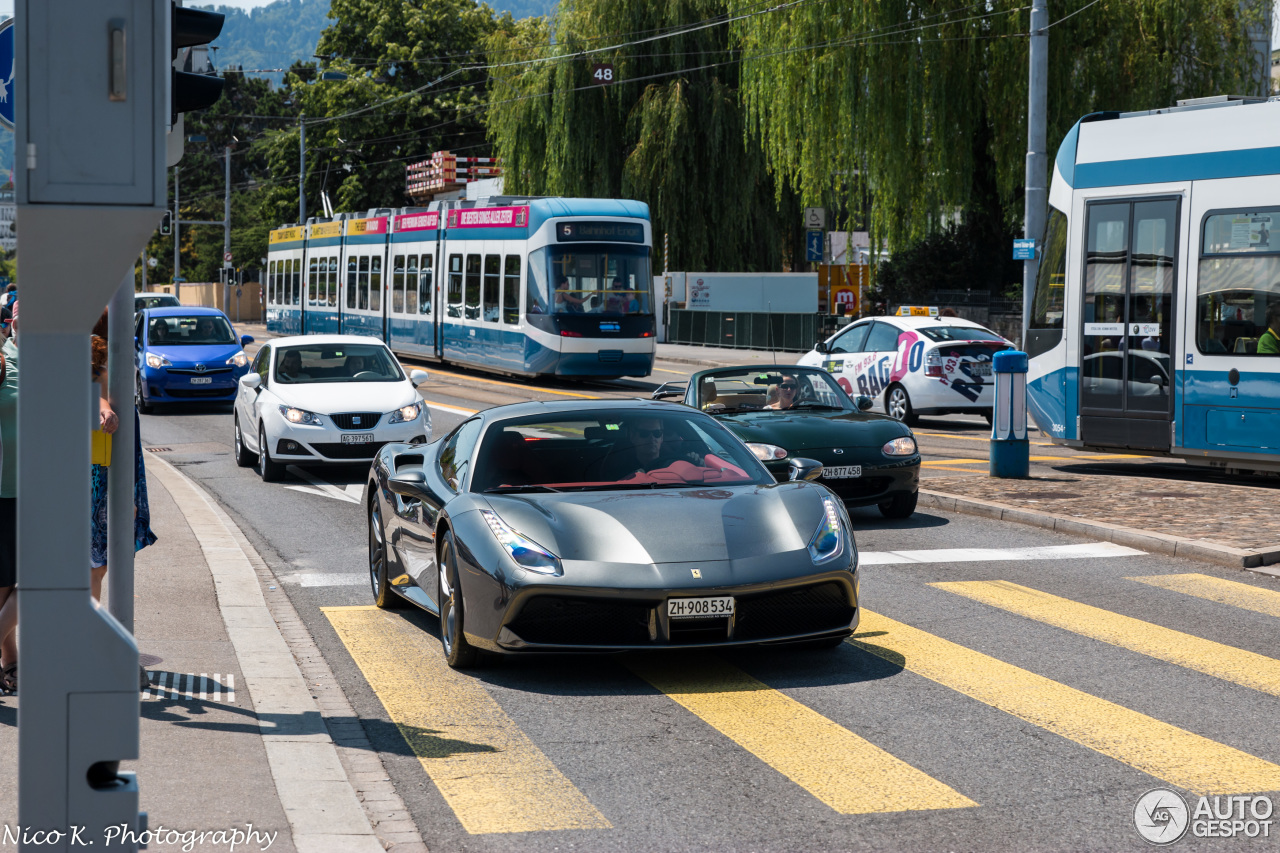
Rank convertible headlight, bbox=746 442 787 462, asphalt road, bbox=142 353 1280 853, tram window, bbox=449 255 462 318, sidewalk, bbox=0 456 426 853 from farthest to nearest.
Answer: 1. tram window, bbox=449 255 462 318
2. convertible headlight, bbox=746 442 787 462
3. asphalt road, bbox=142 353 1280 853
4. sidewalk, bbox=0 456 426 853

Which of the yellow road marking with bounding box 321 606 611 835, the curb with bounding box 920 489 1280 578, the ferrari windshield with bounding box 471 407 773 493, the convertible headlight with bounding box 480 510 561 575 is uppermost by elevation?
the ferrari windshield with bounding box 471 407 773 493

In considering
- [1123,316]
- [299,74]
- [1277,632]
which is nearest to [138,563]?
[1277,632]

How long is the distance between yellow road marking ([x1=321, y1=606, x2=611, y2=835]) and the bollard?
26.9 ft

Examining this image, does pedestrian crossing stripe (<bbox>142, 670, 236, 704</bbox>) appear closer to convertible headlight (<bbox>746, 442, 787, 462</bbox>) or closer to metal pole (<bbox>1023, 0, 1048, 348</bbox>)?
convertible headlight (<bbox>746, 442, 787, 462</bbox>)

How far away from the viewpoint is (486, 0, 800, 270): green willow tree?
41.7 meters

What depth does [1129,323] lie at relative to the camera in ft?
51.1

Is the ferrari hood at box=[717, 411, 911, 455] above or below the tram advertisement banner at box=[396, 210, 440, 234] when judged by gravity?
below

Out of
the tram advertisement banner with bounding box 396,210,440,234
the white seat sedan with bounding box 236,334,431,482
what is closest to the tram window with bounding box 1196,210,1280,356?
the white seat sedan with bounding box 236,334,431,482

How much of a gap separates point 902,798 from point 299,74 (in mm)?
83463

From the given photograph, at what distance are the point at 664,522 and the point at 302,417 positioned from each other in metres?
9.47

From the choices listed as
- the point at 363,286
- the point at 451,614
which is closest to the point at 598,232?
the point at 363,286

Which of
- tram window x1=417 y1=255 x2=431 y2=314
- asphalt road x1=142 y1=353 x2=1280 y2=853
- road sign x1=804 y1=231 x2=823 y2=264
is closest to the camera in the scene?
asphalt road x1=142 y1=353 x2=1280 y2=853

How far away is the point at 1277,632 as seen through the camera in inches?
318

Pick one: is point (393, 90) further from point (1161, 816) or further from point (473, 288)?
point (1161, 816)
